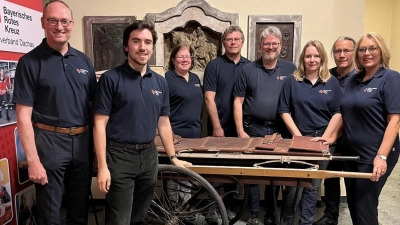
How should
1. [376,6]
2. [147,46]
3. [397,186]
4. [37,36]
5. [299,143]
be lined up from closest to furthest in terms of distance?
[147,46], [299,143], [37,36], [397,186], [376,6]

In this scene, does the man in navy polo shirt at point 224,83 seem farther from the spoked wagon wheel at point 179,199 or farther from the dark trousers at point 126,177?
the dark trousers at point 126,177

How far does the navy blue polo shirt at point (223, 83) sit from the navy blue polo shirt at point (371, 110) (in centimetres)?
117

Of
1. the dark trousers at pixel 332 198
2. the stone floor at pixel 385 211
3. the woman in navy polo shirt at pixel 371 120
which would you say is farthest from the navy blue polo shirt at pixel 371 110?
the stone floor at pixel 385 211

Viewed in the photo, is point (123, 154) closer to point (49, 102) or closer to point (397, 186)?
point (49, 102)

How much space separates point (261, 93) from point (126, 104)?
1435mm

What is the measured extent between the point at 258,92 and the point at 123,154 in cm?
146

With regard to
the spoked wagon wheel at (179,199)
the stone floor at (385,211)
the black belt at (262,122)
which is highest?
the black belt at (262,122)

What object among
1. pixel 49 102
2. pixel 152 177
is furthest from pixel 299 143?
pixel 49 102

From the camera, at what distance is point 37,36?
2.80 metres

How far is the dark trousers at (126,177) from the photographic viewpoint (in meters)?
2.00

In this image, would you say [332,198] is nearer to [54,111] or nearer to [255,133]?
[255,133]

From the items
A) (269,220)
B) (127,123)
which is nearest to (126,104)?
(127,123)

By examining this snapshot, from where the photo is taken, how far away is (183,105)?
309 cm

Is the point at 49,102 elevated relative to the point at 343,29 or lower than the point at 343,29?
lower
